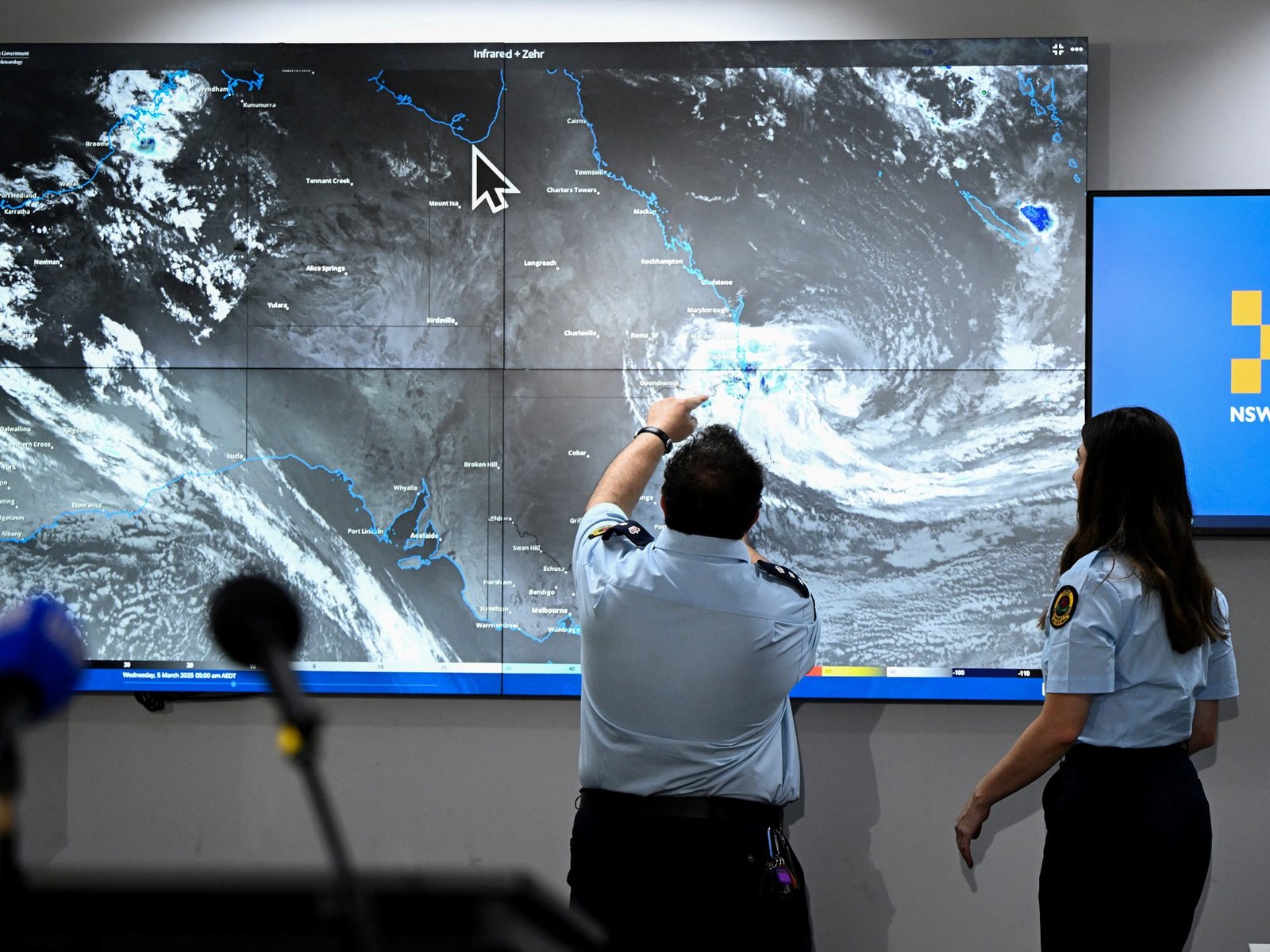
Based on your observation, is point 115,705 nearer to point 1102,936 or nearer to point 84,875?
point 84,875

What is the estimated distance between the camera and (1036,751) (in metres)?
1.80

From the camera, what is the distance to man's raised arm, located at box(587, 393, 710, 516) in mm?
1962

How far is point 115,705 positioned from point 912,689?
1980mm

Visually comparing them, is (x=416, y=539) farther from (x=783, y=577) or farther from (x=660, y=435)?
(x=783, y=577)

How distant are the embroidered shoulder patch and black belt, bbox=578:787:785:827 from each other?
62 cm

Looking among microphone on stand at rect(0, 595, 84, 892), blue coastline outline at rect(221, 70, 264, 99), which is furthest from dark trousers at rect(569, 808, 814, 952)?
blue coastline outline at rect(221, 70, 264, 99)

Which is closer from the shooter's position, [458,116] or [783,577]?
[783,577]

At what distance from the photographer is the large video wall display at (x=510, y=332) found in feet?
7.54

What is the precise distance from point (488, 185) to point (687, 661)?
130cm

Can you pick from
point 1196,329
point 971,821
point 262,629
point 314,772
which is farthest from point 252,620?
point 1196,329

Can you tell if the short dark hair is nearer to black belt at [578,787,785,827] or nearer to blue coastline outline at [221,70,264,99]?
black belt at [578,787,785,827]

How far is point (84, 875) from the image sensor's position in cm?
62

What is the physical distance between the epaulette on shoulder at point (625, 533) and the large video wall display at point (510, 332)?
1.76 feet

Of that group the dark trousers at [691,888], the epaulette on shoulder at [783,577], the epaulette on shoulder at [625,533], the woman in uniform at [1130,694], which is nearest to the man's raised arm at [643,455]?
the epaulette on shoulder at [625,533]
